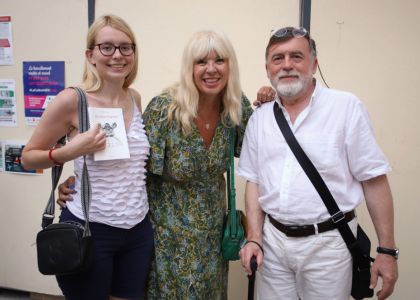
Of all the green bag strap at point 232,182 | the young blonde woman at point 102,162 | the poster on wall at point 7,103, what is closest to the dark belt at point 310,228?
the green bag strap at point 232,182

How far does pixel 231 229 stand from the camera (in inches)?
73.0

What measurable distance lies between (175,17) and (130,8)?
0.39 meters

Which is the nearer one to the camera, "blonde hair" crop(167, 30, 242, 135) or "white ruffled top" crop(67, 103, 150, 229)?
"white ruffled top" crop(67, 103, 150, 229)

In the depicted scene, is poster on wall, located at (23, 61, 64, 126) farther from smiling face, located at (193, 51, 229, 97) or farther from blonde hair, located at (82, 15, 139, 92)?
smiling face, located at (193, 51, 229, 97)

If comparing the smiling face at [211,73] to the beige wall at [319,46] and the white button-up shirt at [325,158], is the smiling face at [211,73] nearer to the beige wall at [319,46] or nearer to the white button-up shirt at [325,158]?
the white button-up shirt at [325,158]

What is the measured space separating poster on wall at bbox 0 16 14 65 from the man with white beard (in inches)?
97.1

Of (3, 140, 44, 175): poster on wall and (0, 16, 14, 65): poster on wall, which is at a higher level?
(0, 16, 14, 65): poster on wall

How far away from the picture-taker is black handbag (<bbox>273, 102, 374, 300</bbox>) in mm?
1577

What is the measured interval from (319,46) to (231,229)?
149 cm

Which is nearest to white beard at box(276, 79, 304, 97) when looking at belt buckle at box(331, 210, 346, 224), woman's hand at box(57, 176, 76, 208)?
belt buckle at box(331, 210, 346, 224)

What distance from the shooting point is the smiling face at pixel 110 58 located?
160 centimetres

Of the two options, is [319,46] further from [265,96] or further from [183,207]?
[183,207]

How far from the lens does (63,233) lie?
1473mm

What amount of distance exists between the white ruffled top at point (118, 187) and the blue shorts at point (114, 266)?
0.16ft
